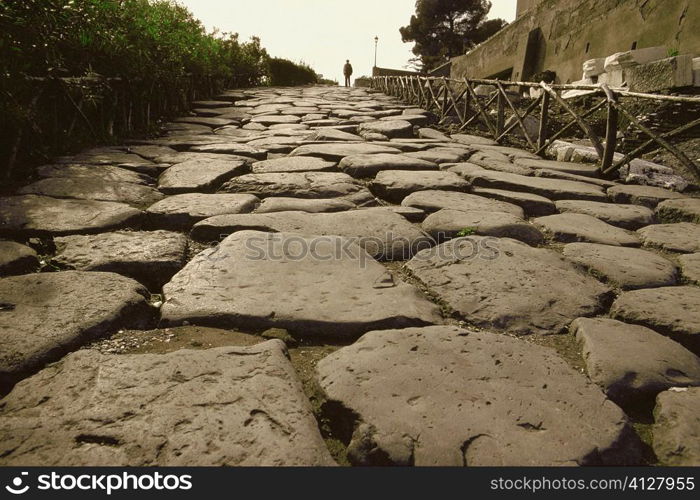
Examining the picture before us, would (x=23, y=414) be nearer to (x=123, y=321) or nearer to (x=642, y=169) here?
(x=123, y=321)

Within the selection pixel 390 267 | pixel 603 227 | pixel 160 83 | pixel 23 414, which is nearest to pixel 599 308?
pixel 390 267

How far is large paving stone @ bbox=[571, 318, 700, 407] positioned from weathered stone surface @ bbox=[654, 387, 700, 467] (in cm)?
4

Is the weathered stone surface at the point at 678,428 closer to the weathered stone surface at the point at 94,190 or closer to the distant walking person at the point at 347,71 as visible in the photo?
the weathered stone surface at the point at 94,190

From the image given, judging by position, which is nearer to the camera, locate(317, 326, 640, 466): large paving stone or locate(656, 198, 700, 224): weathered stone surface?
locate(317, 326, 640, 466): large paving stone

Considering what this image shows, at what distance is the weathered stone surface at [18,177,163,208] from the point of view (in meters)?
2.05

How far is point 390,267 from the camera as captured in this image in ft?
5.14

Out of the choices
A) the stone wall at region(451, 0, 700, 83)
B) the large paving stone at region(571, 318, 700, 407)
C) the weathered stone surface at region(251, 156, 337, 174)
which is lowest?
the large paving stone at region(571, 318, 700, 407)

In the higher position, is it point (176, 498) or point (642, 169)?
point (642, 169)

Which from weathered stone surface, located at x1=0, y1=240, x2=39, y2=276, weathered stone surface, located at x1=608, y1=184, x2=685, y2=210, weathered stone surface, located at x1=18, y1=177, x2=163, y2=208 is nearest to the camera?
weathered stone surface, located at x1=0, y1=240, x2=39, y2=276

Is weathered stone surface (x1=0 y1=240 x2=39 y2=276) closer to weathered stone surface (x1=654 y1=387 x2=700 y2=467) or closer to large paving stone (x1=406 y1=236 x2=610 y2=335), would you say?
large paving stone (x1=406 y1=236 x2=610 y2=335)

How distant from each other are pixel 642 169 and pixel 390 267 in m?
2.47

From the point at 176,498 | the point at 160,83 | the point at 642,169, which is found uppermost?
the point at 160,83

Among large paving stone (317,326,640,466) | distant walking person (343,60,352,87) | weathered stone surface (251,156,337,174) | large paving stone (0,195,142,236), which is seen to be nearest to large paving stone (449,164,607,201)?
weathered stone surface (251,156,337,174)

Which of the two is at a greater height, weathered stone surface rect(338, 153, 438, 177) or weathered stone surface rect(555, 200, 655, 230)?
weathered stone surface rect(338, 153, 438, 177)
